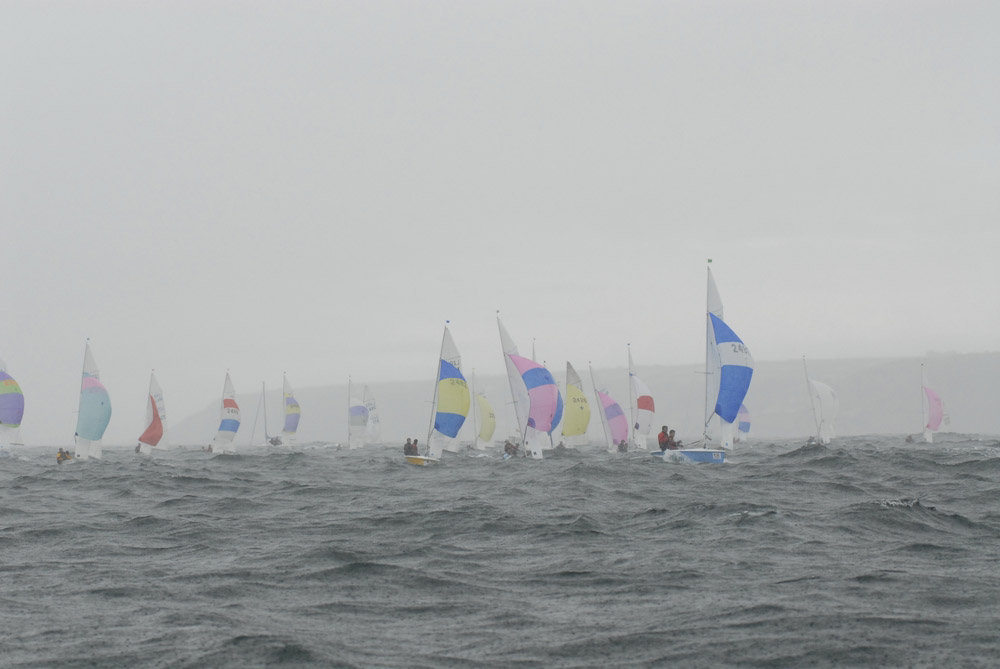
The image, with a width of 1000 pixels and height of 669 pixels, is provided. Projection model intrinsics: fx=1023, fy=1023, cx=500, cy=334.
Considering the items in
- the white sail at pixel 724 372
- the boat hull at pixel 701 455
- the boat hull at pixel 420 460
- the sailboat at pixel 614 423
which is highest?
the white sail at pixel 724 372

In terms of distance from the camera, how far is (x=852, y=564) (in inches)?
417

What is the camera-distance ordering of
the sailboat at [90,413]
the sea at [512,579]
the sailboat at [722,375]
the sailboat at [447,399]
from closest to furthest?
1. the sea at [512,579]
2. the sailboat at [722,375]
3. the sailboat at [447,399]
4. the sailboat at [90,413]

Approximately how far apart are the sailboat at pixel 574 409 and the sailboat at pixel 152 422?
18.3 meters

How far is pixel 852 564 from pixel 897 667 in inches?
160

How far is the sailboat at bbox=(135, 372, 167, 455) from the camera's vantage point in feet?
150

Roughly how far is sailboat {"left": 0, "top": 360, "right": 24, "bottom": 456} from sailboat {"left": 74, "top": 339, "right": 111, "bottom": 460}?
9.65ft

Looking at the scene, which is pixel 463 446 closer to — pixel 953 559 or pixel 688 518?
pixel 688 518

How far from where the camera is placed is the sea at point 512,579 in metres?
7.30

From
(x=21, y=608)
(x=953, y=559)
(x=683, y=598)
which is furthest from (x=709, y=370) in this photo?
(x=21, y=608)

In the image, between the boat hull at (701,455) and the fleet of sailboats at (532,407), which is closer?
the boat hull at (701,455)

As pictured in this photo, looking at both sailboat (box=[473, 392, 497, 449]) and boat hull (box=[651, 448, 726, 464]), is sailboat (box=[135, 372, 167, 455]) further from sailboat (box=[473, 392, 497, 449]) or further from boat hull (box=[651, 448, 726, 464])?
boat hull (box=[651, 448, 726, 464])

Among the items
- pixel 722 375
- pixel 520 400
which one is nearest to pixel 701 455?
pixel 722 375

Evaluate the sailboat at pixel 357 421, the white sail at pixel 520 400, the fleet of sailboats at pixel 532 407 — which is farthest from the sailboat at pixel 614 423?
the sailboat at pixel 357 421

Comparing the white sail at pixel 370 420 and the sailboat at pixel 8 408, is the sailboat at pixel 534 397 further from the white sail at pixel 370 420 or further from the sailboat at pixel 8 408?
the white sail at pixel 370 420
